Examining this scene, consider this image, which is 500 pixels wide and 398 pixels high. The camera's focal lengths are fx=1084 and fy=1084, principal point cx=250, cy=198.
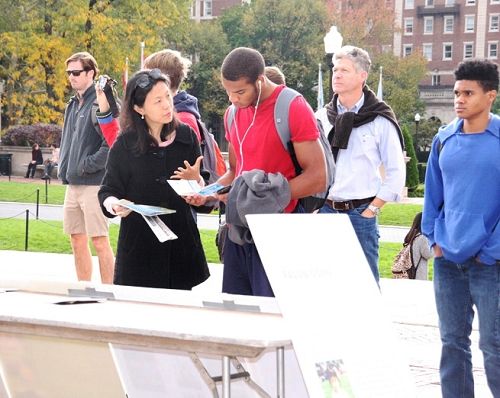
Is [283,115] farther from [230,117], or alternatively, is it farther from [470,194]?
[470,194]

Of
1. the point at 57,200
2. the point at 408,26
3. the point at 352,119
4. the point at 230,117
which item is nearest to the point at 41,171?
the point at 57,200

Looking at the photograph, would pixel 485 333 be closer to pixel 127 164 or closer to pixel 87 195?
pixel 127 164

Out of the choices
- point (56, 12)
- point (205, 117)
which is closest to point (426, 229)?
point (56, 12)

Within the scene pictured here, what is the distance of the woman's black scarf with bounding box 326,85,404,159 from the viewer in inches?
272

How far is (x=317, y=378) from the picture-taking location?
3283mm

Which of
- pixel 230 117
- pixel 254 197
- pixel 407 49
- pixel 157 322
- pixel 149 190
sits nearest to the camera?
pixel 157 322

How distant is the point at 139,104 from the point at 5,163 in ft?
141

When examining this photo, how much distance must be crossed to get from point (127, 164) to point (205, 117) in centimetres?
7430

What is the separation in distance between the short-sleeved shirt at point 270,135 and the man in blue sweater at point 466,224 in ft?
2.31

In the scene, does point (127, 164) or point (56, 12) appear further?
point (56, 12)

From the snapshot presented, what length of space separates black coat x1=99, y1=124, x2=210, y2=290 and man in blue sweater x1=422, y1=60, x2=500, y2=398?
1292 millimetres

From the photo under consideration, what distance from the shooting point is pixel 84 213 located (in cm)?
898

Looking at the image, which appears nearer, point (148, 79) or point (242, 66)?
point (242, 66)

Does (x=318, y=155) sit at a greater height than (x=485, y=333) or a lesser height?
greater
